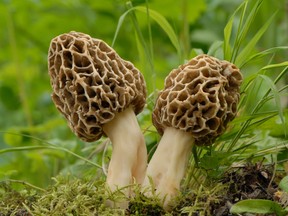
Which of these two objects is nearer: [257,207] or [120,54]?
[257,207]

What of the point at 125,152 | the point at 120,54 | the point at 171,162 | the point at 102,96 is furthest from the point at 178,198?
the point at 120,54

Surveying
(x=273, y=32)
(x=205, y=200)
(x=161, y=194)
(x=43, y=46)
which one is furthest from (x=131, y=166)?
(x=43, y=46)

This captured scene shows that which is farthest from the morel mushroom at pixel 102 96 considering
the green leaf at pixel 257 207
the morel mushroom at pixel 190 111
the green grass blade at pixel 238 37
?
the green leaf at pixel 257 207

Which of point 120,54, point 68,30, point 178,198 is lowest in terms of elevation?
point 120,54

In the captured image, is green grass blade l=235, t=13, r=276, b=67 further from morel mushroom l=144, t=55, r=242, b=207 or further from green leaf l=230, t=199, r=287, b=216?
green leaf l=230, t=199, r=287, b=216

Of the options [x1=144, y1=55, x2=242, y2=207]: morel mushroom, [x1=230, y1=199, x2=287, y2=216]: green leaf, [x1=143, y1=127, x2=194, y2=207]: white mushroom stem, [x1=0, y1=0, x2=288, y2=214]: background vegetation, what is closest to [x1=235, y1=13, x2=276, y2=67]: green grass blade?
[x1=0, y1=0, x2=288, y2=214]: background vegetation

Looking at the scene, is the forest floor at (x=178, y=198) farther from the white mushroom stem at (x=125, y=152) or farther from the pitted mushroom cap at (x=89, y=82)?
the pitted mushroom cap at (x=89, y=82)

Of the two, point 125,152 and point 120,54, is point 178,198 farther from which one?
point 120,54
